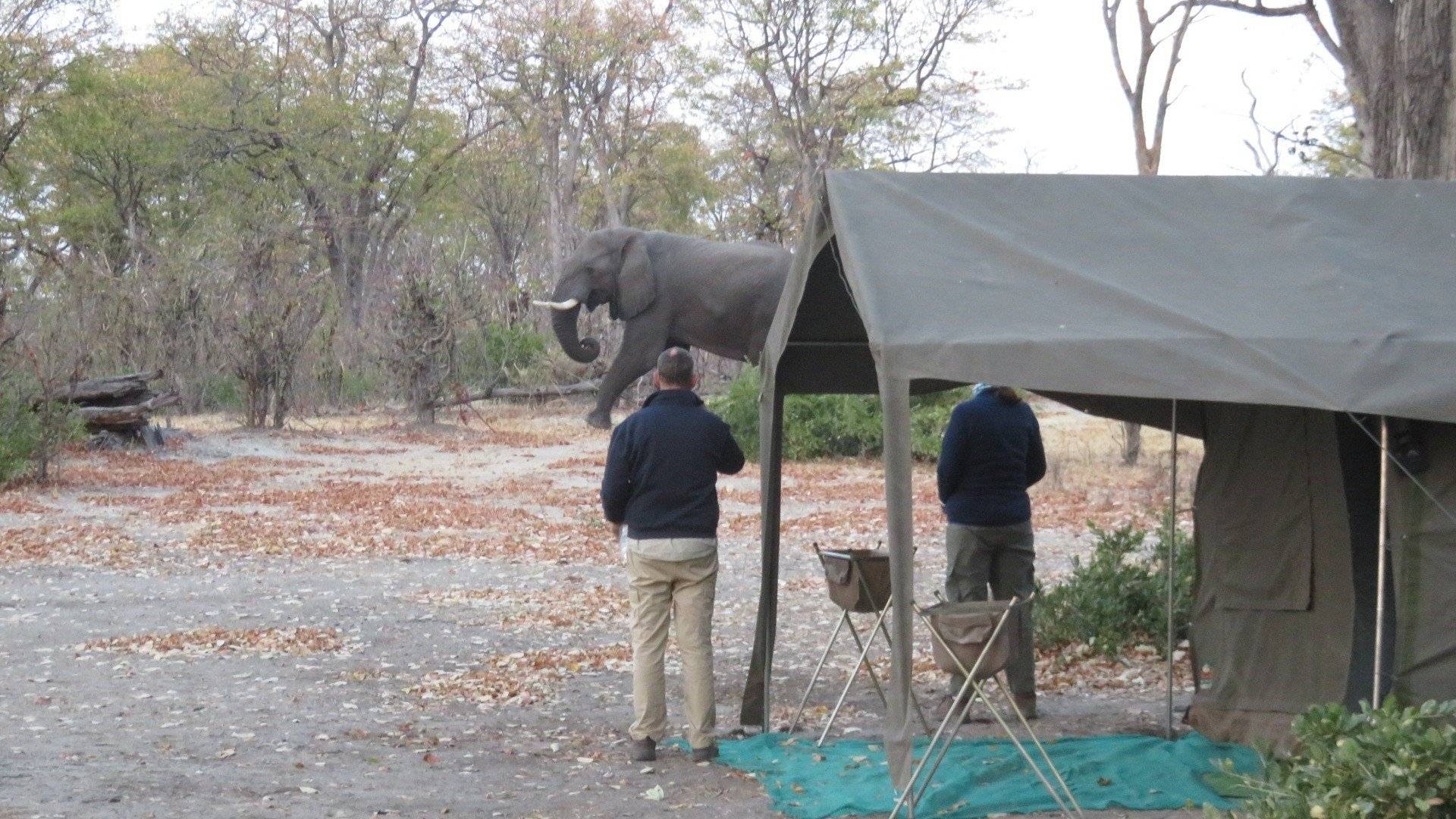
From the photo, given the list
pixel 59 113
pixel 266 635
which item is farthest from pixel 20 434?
pixel 59 113

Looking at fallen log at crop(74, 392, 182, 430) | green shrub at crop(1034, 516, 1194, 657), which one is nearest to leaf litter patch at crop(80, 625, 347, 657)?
green shrub at crop(1034, 516, 1194, 657)

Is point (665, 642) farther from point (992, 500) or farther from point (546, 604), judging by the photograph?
point (546, 604)

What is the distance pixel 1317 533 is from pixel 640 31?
39002mm

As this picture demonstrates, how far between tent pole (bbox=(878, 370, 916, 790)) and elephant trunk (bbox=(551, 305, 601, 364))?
12056mm

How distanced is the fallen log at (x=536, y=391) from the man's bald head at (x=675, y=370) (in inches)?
928

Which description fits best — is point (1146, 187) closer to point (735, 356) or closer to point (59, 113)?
point (735, 356)

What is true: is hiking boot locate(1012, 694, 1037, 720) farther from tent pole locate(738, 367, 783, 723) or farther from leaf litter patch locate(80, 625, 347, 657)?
leaf litter patch locate(80, 625, 347, 657)

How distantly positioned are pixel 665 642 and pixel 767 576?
0.83 m

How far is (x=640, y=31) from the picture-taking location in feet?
144

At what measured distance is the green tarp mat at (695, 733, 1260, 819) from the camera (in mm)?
6461

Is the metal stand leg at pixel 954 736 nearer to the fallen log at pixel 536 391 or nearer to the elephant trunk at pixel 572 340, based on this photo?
the elephant trunk at pixel 572 340

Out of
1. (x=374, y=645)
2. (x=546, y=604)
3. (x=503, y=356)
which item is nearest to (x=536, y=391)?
(x=503, y=356)

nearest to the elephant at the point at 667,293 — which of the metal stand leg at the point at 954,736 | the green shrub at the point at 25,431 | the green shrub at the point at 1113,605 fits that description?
the green shrub at the point at 1113,605

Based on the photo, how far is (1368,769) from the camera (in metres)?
4.79
